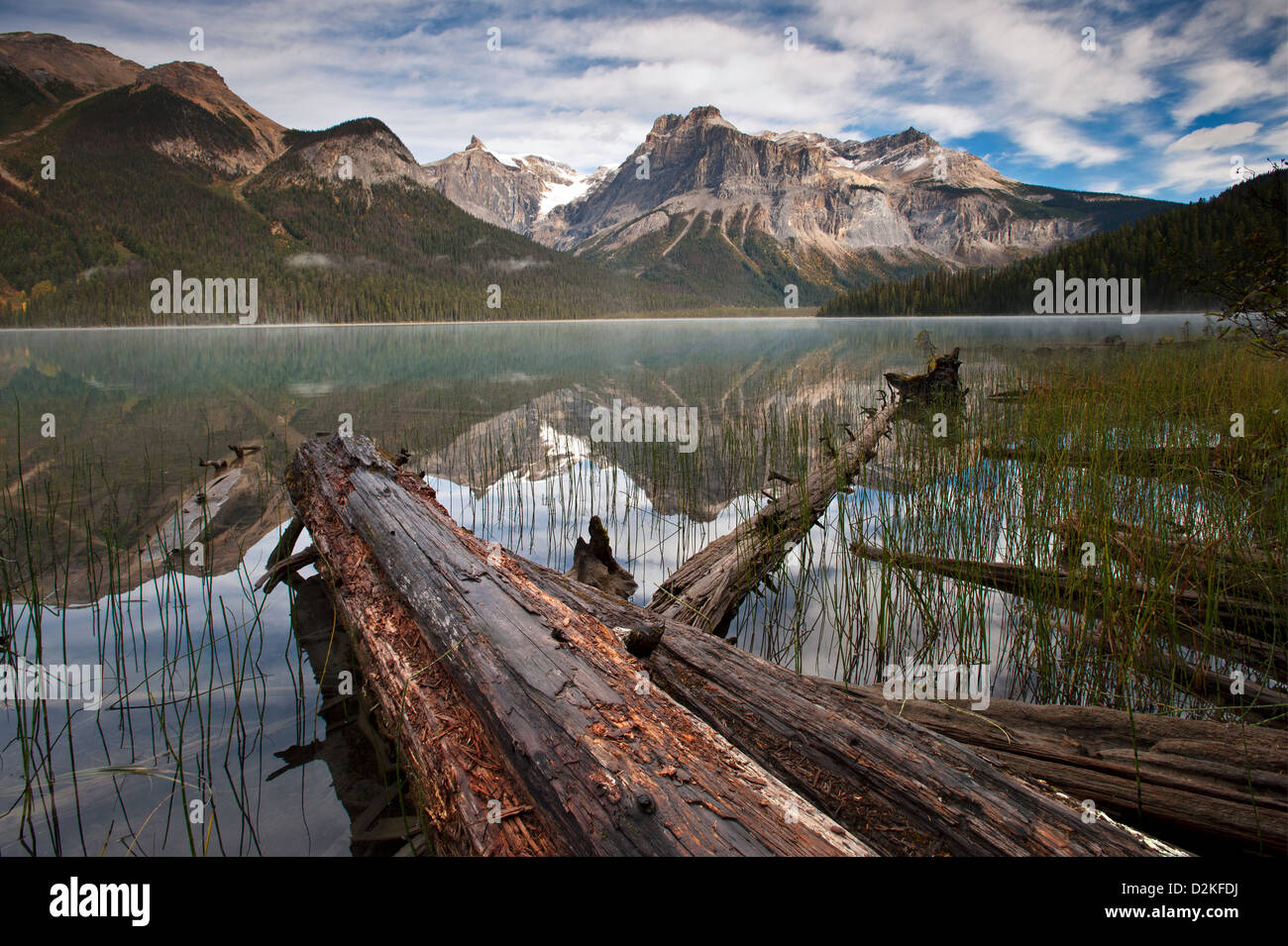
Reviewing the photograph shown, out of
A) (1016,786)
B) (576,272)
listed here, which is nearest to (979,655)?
(1016,786)

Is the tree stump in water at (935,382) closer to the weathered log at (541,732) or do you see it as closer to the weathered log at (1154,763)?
the weathered log at (1154,763)

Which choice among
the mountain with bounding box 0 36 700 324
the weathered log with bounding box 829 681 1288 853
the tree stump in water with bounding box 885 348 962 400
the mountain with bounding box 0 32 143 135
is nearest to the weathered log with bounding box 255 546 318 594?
the weathered log with bounding box 829 681 1288 853

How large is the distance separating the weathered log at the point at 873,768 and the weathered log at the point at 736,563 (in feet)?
3.30

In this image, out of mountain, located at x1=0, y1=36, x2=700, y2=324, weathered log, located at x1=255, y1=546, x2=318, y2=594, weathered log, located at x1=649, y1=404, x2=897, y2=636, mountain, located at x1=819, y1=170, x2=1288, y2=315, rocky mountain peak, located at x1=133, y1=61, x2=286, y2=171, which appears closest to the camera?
weathered log, located at x1=649, y1=404, x2=897, y2=636

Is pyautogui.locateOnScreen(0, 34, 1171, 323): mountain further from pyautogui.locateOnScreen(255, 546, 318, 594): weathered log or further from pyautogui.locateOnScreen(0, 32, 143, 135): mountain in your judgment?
pyautogui.locateOnScreen(255, 546, 318, 594): weathered log

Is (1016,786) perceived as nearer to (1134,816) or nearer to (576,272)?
(1134,816)

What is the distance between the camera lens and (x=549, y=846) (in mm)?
1621

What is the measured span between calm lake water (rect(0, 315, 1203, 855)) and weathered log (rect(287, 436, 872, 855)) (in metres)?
0.51

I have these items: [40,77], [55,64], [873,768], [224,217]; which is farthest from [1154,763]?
[55,64]

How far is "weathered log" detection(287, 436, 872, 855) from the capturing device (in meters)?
1.52

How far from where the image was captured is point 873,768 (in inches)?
73.9

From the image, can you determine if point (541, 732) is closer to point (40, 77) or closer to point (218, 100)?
point (218, 100)

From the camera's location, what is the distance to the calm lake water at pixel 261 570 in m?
2.44

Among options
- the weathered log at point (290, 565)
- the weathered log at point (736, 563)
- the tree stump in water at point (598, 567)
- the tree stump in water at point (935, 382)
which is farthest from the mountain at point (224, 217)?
the tree stump in water at point (598, 567)
